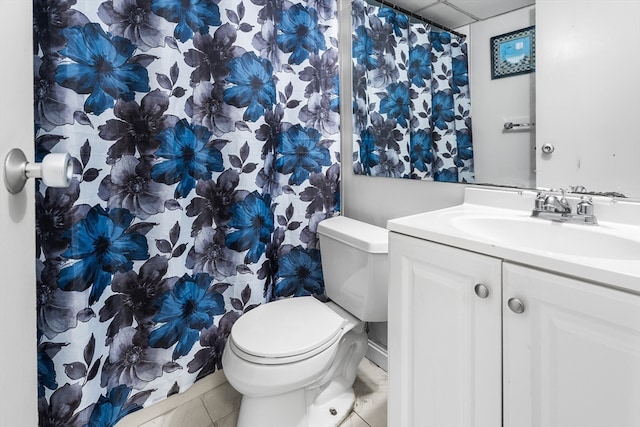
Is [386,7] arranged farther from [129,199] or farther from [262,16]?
[129,199]

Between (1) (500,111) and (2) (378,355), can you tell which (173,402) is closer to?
(2) (378,355)

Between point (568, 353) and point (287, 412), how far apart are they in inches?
36.2

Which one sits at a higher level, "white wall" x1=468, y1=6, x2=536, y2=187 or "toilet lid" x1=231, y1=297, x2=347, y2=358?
"white wall" x1=468, y1=6, x2=536, y2=187

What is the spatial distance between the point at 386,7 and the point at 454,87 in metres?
0.55

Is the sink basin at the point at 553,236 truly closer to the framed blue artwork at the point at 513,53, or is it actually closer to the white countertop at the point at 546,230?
the white countertop at the point at 546,230

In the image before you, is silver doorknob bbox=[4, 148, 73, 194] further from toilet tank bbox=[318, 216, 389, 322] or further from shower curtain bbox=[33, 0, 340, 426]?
toilet tank bbox=[318, 216, 389, 322]

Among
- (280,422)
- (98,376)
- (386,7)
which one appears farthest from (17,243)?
(386,7)

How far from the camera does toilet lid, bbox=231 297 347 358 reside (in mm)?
1122

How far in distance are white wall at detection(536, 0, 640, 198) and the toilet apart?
25.2 inches

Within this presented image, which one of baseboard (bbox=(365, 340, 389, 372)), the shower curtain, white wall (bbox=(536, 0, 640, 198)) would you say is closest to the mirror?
white wall (bbox=(536, 0, 640, 198))

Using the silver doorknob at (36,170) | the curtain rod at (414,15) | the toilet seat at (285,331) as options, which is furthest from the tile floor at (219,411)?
the curtain rod at (414,15)

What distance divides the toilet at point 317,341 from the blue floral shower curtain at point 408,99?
1.13 ft

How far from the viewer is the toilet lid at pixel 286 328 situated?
112cm

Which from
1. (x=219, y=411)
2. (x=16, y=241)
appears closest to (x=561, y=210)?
(x=16, y=241)
